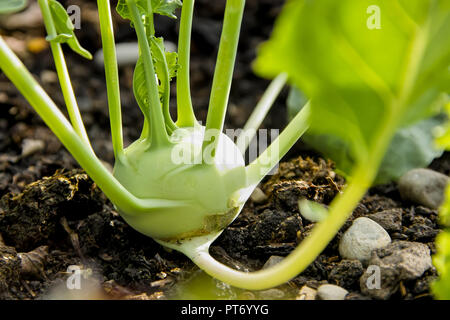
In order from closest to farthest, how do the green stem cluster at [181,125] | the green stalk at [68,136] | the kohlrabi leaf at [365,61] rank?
the kohlrabi leaf at [365,61] → the green stem cluster at [181,125] → the green stalk at [68,136]

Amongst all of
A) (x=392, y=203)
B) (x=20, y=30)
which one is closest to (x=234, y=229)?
(x=392, y=203)

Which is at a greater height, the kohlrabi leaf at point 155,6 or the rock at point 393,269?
the kohlrabi leaf at point 155,6

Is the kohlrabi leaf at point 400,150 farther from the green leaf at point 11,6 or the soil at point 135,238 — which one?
the green leaf at point 11,6

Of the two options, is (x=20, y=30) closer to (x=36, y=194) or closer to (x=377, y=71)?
(x=36, y=194)

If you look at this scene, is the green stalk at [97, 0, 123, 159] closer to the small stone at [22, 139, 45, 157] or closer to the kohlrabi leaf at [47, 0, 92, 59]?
the kohlrabi leaf at [47, 0, 92, 59]

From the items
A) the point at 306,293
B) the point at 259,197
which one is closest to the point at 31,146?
the point at 259,197

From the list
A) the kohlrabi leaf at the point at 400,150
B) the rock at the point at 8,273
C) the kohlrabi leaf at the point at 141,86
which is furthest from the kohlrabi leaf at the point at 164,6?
the kohlrabi leaf at the point at 400,150
